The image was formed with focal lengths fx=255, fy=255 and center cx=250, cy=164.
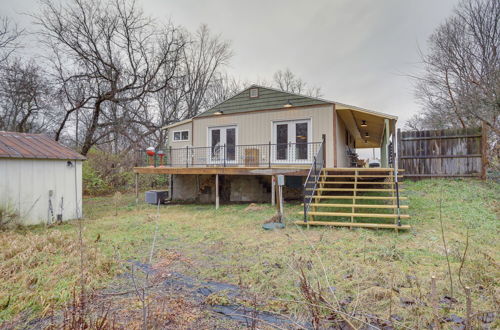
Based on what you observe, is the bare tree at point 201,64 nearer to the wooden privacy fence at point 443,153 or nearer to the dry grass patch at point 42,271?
the wooden privacy fence at point 443,153

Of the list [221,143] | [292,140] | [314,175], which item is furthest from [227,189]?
[314,175]

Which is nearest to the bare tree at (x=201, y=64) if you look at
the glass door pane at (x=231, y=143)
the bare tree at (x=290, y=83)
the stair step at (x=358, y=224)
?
the bare tree at (x=290, y=83)

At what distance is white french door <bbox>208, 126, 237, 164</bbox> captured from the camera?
1055cm

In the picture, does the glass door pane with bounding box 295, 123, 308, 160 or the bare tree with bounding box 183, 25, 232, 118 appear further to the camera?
the bare tree with bounding box 183, 25, 232, 118

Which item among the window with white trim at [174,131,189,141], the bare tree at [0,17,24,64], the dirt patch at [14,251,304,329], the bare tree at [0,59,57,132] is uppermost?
the bare tree at [0,17,24,64]

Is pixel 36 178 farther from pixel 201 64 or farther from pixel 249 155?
pixel 201 64

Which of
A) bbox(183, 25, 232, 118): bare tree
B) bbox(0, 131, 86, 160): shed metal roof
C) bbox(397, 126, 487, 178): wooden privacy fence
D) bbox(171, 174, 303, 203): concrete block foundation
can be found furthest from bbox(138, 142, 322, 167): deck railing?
bbox(183, 25, 232, 118): bare tree

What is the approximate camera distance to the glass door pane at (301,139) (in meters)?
9.38

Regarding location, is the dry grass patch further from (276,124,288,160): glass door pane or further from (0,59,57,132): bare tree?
(0,59,57,132): bare tree

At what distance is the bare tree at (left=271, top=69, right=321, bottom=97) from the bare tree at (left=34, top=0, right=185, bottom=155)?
455 inches

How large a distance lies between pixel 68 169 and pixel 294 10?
1070 cm

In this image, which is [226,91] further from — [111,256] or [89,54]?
[111,256]

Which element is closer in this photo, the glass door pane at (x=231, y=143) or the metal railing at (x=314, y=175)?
the metal railing at (x=314, y=175)

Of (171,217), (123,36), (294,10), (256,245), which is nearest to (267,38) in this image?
(294,10)
